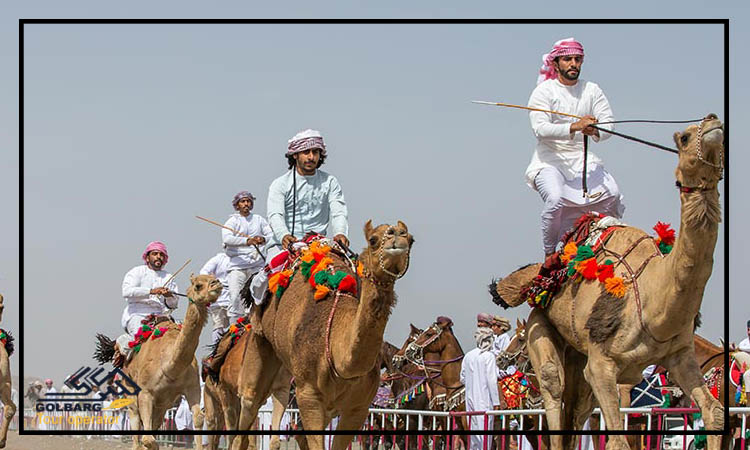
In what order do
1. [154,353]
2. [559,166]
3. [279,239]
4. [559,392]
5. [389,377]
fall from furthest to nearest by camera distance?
1. [389,377]
2. [154,353]
3. [279,239]
4. [559,166]
5. [559,392]

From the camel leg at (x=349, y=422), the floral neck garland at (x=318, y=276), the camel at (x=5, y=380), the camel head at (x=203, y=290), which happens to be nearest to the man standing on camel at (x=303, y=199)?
the floral neck garland at (x=318, y=276)

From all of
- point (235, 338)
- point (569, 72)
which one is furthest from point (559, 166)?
point (235, 338)

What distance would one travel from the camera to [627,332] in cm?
1052

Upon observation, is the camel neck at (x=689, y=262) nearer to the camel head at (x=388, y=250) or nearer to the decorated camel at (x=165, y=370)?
the camel head at (x=388, y=250)

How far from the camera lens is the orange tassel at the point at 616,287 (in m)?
10.6

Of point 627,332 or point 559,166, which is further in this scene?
point 559,166

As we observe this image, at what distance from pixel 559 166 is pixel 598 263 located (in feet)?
4.98

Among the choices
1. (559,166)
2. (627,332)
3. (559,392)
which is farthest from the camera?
(559,166)

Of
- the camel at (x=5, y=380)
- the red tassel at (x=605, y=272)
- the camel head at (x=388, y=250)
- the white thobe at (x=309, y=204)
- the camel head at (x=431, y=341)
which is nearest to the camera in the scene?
the camel head at (x=388, y=250)

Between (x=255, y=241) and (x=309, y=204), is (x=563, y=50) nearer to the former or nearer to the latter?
(x=309, y=204)

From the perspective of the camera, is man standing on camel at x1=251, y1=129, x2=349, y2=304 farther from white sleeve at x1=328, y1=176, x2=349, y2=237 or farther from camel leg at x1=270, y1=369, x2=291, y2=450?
camel leg at x1=270, y1=369, x2=291, y2=450

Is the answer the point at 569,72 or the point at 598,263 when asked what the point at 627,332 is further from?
the point at 569,72

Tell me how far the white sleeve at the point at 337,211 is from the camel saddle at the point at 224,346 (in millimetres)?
3664

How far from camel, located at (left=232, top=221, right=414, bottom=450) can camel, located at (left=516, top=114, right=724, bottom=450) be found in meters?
1.70
